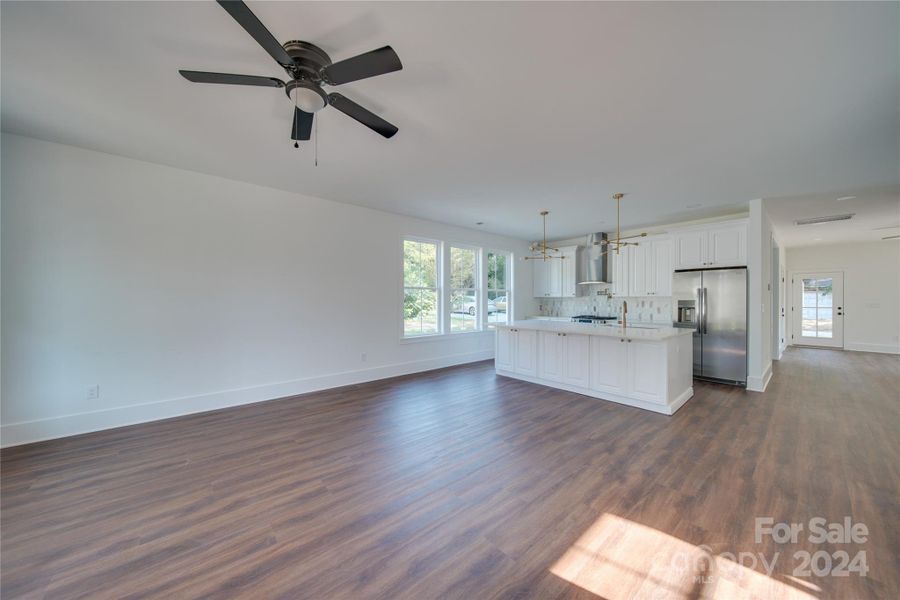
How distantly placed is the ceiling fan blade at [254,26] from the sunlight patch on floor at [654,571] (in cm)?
279

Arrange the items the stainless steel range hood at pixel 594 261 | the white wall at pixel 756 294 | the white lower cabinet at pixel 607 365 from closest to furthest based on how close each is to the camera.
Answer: the white lower cabinet at pixel 607 365 → the white wall at pixel 756 294 → the stainless steel range hood at pixel 594 261

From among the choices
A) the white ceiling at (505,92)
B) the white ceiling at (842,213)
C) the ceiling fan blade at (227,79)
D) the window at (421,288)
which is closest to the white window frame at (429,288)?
the window at (421,288)

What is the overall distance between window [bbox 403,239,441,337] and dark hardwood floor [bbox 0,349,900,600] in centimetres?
223

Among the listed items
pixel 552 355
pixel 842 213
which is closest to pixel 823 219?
pixel 842 213

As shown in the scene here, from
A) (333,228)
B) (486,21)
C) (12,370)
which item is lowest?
(12,370)

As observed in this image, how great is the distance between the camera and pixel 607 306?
271 inches

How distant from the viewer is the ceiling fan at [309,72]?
1.51 metres

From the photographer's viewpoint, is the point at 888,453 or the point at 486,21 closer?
the point at 486,21

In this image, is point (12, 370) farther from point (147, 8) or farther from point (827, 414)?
point (827, 414)

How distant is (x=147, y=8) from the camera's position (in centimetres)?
157

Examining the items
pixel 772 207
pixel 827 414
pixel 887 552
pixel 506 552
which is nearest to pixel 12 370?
pixel 506 552

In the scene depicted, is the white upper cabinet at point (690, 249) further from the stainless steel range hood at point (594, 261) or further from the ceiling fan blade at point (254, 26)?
the ceiling fan blade at point (254, 26)

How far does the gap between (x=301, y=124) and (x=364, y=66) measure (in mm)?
775

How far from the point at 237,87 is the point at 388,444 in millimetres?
2943
